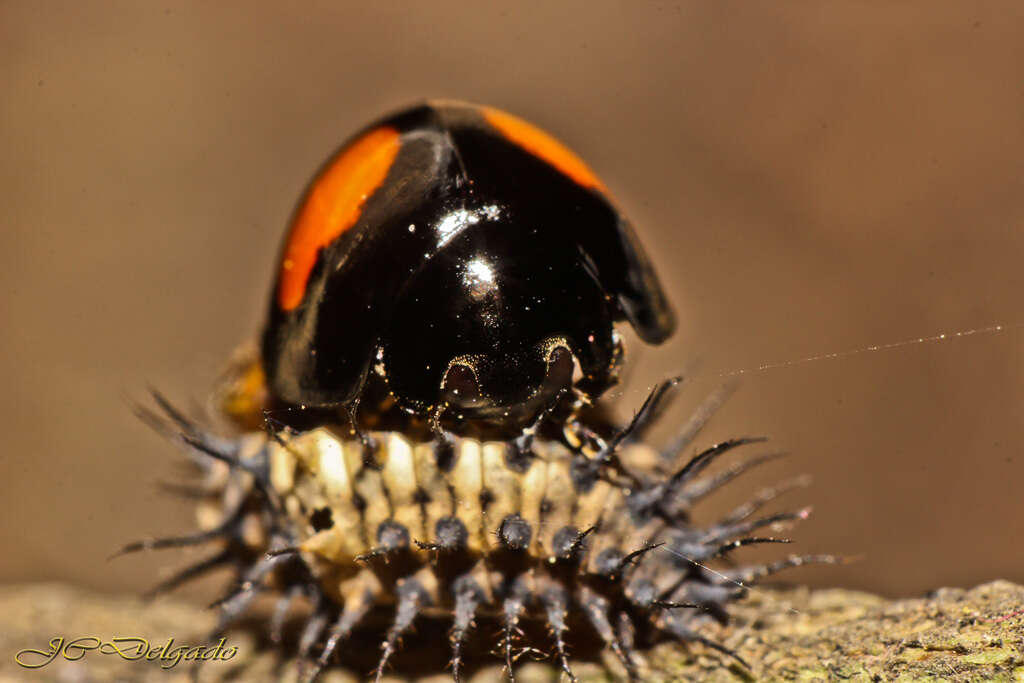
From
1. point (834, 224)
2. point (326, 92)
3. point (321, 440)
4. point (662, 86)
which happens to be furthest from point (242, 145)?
point (321, 440)

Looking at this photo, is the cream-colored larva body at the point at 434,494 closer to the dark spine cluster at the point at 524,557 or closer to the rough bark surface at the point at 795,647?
the dark spine cluster at the point at 524,557

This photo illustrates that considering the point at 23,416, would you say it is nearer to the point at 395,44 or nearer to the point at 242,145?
the point at 242,145

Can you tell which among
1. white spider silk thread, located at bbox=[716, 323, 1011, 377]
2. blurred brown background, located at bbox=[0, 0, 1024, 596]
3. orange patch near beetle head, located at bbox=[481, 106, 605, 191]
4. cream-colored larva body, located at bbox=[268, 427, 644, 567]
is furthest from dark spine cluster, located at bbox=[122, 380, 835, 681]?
blurred brown background, located at bbox=[0, 0, 1024, 596]

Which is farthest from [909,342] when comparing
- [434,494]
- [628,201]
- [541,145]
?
[628,201]

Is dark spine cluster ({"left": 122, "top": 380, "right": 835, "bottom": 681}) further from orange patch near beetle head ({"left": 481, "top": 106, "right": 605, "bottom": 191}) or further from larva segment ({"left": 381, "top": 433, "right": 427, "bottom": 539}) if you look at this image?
orange patch near beetle head ({"left": 481, "top": 106, "right": 605, "bottom": 191})

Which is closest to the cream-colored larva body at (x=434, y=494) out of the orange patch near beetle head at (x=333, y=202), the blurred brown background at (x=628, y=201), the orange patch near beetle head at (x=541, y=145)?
the orange patch near beetle head at (x=333, y=202)
